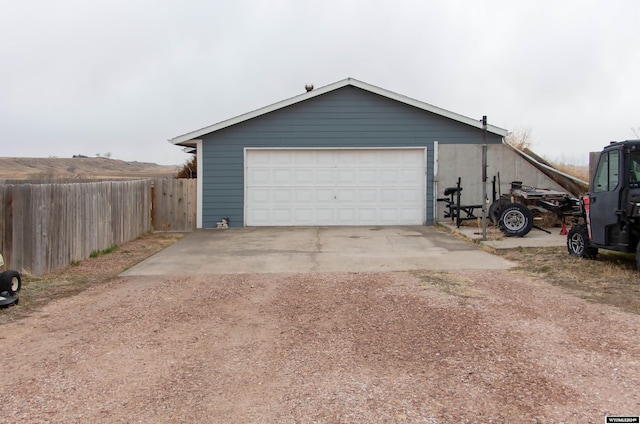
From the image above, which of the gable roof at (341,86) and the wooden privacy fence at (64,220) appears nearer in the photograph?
the wooden privacy fence at (64,220)

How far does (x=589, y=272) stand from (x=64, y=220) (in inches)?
353

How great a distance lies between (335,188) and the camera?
17109 millimetres

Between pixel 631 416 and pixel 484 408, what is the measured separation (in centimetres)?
92

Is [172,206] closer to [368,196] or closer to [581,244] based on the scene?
[368,196]

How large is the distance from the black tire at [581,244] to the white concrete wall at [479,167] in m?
7.07

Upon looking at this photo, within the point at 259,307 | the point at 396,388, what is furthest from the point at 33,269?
the point at 396,388

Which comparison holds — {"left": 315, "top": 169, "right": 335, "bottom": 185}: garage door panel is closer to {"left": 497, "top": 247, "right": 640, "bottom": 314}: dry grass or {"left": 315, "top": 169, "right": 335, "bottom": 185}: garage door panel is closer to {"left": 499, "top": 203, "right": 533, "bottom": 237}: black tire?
{"left": 499, "top": 203, "right": 533, "bottom": 237}: black tire

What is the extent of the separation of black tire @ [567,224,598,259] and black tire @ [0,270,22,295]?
29.3ft

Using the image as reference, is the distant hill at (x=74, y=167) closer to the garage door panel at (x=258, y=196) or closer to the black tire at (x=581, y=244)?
the garage door panel at (x=258, y=196)

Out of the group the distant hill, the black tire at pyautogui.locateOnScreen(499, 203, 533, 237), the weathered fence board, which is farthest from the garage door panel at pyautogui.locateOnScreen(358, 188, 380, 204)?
Result: the distant hill

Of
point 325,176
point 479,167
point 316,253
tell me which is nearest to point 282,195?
point 325,176

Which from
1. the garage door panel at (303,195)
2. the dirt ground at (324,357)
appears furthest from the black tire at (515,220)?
the garage door panel at (303,195)

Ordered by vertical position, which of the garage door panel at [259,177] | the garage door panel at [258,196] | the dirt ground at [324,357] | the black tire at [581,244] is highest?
the garage door panel at [259,177]

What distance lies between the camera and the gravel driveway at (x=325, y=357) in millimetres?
3818
